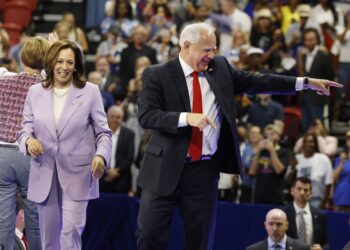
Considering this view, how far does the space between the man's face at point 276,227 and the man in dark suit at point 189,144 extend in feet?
11.1

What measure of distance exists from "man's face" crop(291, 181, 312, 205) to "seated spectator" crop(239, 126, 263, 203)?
1286 millimetres

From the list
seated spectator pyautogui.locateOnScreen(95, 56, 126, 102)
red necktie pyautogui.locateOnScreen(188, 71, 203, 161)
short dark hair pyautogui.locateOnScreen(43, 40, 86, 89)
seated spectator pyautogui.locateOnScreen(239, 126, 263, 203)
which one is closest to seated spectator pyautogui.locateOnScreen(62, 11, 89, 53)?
seated spectator pyautogui.locateOnScreen(95, 56, 126, 102)

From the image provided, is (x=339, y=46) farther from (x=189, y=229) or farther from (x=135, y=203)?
(x=189, y=229)

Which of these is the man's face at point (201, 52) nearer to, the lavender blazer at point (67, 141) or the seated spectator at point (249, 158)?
the lavender blazer at point (67, 141)

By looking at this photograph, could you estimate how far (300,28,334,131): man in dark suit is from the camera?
1444 centimetres

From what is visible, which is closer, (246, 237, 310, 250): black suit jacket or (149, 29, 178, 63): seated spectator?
(246, 237, 310, 250): black suit jacket

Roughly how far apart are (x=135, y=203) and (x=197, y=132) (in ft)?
13.9

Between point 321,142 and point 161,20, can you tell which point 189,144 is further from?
point 161,20

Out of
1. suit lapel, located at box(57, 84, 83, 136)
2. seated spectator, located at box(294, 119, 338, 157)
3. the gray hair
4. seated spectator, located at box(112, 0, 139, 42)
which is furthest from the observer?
seated spectator, located at box(112, 0, 139, 42)

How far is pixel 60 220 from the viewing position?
6.86m

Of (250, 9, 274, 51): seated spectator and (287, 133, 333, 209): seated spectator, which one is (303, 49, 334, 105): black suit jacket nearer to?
(250, 9, 274, 51): seated spectator

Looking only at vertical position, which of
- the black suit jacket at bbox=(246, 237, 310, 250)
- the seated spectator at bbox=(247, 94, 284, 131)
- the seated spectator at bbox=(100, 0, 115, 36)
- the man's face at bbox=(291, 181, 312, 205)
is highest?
the seated spectator at bbox=(100, 0, 115, 36)

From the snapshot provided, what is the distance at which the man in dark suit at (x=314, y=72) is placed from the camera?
1444cm

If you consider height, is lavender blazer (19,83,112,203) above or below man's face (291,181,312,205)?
above
